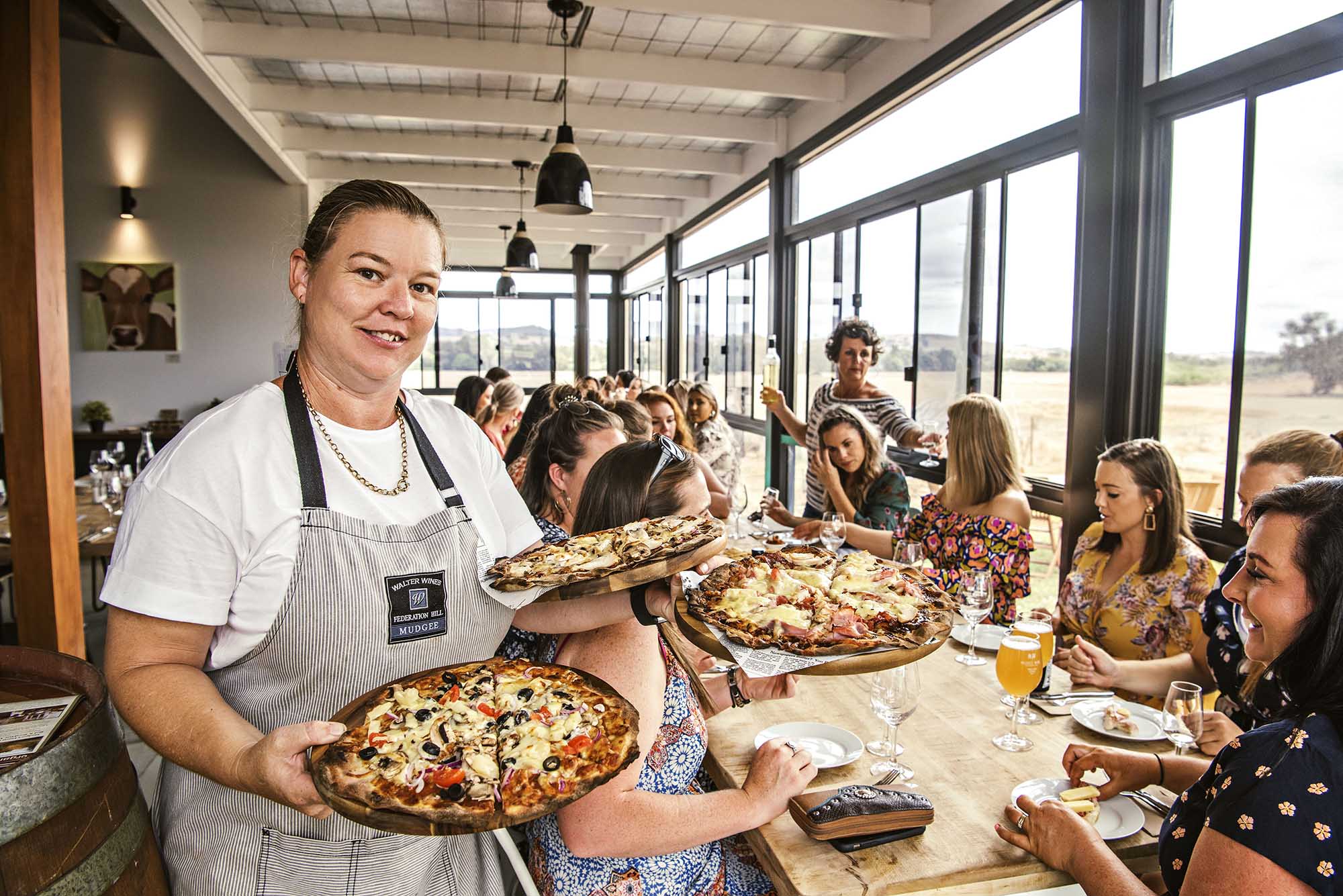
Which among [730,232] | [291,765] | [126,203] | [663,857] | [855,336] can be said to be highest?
[126,203]

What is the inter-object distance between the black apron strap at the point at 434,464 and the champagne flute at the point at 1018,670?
3.94ft

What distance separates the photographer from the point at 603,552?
1487 mm

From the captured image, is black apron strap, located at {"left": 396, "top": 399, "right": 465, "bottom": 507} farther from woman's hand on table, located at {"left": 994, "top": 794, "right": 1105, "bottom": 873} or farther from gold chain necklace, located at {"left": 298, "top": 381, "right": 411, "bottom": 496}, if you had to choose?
woman's hand on table, located at {"left": 994, "top": 794, "right": 1105, "bottom": 873}

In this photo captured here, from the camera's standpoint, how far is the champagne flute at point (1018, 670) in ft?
5.77

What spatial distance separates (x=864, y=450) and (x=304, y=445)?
3.06 metres

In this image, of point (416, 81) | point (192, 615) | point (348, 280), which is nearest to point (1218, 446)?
point (348, 280)

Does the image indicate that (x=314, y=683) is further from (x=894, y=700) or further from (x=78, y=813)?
(x=894, y=700)

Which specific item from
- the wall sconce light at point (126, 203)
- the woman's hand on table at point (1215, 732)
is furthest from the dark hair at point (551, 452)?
the wall sconce light at point (126, 203)

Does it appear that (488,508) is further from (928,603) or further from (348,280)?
(928,603)

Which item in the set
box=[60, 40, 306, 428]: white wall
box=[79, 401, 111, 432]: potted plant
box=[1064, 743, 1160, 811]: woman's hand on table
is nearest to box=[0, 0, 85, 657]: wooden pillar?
box=[1064, 743, 1160, 811]: woman's hand on table

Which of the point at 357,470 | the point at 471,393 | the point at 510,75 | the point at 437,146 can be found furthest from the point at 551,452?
the point at 437,146

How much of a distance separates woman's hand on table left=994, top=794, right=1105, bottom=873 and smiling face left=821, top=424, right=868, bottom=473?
8.48 feet

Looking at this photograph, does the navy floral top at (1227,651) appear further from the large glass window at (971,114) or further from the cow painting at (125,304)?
the cow painting at (125,304)

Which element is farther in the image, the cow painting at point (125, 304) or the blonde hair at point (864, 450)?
the cow painting at point (125, 304)
